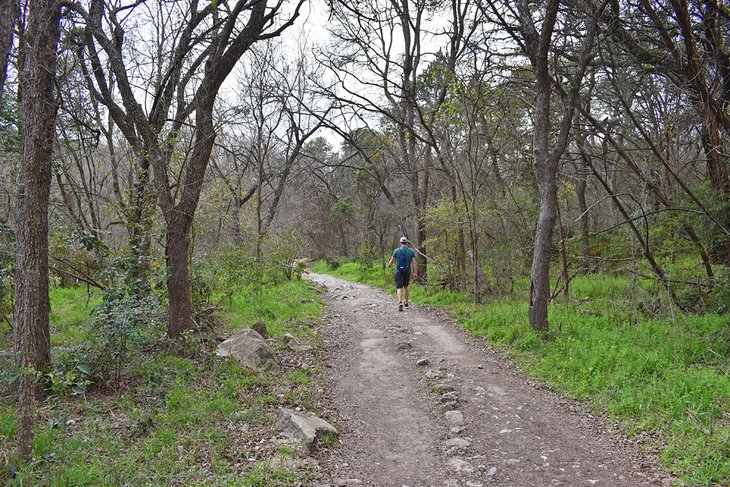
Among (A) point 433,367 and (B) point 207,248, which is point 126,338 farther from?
(A) point 433,367

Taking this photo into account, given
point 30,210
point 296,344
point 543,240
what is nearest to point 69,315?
point 296,344

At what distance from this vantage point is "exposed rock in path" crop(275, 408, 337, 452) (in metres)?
4.40

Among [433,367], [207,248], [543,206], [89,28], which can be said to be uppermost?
[89,28]

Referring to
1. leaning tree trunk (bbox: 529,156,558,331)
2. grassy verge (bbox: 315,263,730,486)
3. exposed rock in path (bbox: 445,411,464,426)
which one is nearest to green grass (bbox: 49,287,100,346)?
exposed rock in path (bbox: 445,411,464,426)

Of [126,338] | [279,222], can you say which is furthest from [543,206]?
[279,222]

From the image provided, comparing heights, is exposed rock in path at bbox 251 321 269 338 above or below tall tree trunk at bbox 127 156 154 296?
below

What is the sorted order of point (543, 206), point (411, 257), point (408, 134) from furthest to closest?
point (408, 134), point (411, 257), point (543, 206)

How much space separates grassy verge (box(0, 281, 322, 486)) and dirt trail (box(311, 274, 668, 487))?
0.64 m

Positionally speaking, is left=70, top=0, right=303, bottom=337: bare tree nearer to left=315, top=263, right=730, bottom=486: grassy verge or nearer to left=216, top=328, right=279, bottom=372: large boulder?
left=216, top=328, right=279, bottom=372: large boulder

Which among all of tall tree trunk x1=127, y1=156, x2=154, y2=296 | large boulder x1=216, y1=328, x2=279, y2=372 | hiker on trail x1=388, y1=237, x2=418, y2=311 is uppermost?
tall tree trunk x1=127, y1=156, x2=154, y2=296

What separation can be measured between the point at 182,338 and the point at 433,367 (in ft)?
13.0

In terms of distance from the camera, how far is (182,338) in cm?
678

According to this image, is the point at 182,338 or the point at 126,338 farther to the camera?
the point at 182,338

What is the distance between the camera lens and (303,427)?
4.54 metres
